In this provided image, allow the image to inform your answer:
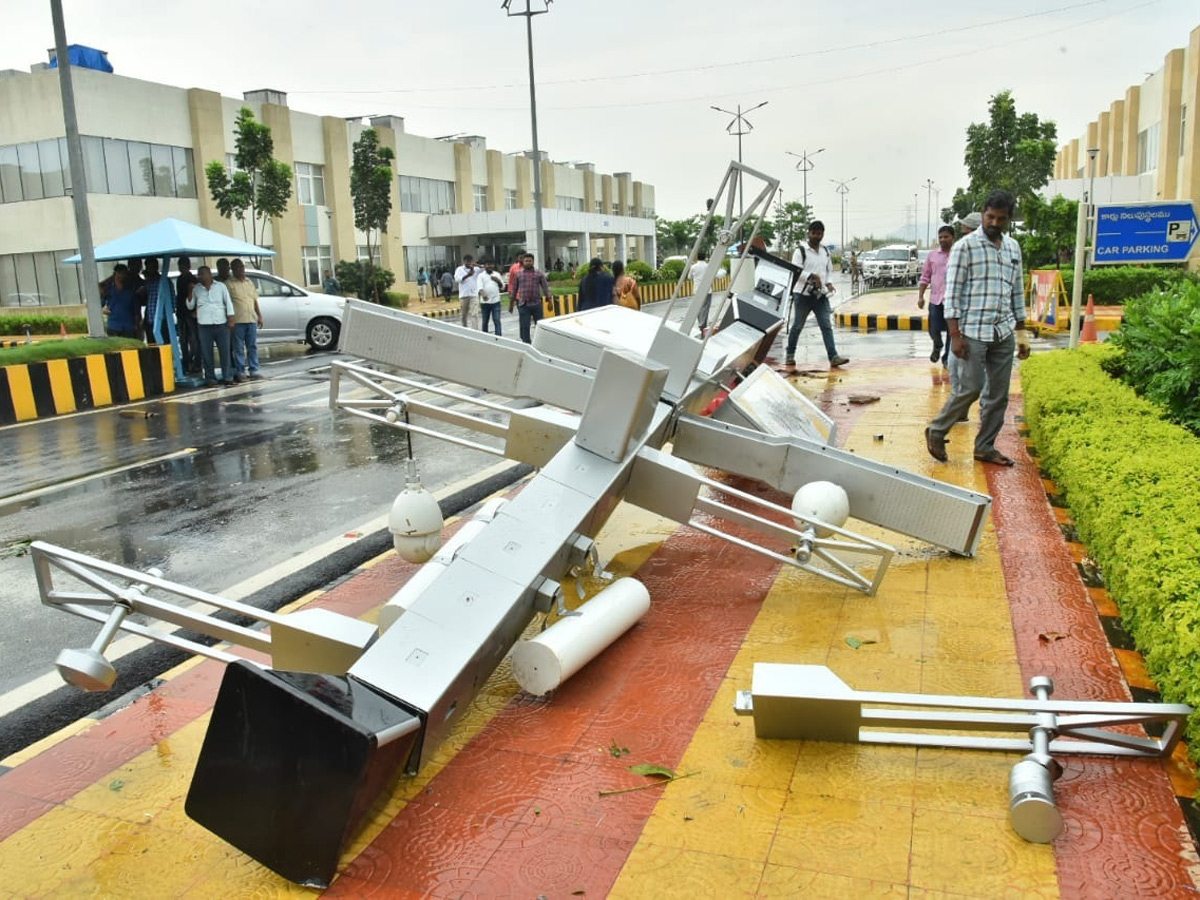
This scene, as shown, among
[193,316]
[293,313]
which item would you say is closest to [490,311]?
[293,313]

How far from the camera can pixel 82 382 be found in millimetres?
12805

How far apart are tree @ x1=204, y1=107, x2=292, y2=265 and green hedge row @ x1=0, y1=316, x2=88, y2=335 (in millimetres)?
6280

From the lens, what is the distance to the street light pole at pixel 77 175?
13711 millimetres

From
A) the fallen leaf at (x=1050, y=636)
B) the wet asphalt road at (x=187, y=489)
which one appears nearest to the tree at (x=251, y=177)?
the wet asphalt road at (x=187, y=489)

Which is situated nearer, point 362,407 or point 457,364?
point 457,364

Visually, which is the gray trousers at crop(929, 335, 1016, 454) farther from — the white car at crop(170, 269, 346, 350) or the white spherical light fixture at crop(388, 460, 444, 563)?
the white car at crop(170, 269, 346, 350)

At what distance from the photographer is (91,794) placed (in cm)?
314

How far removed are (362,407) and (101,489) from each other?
3557mm

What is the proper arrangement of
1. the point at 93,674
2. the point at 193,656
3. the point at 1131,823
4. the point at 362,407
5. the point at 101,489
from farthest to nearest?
the point at 101,489 < the point at 362,407 < the point at 193,656 < the point at 93,674 < the point at 1131,823

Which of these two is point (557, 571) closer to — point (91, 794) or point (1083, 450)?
point (91, 794)

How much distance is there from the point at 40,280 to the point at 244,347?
2210cm

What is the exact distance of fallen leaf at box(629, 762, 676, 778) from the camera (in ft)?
10.1

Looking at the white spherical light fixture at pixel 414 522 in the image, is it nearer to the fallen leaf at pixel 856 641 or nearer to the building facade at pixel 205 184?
the fallen leaf at pixel 856 641

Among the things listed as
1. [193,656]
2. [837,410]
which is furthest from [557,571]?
[837,410]
